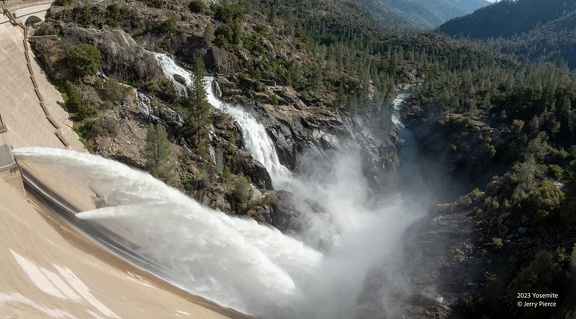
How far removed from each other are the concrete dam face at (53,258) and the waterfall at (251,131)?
2089 cm

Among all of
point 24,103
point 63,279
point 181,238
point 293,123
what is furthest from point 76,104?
point 293,123

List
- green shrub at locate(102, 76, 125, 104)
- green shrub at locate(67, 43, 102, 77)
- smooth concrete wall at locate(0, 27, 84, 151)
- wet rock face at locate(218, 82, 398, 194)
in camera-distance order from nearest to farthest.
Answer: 1. smooth concrete wall at locate(0, 27, 84, 151)
2. green shrub at locate(67, 43, 102, 77)
3. green shrub at locate(102, 76, 125, 104)
4. wet rock face at locate(218, 82, 398, 194)

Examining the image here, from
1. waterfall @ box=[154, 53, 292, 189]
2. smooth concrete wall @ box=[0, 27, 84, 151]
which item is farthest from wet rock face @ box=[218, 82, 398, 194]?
smooth concrete wall @ box=[0, 27, 84, 151]

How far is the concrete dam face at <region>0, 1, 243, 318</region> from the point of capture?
41.7ft

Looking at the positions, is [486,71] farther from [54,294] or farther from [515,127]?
[54,294]

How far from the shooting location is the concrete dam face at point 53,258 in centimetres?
1272

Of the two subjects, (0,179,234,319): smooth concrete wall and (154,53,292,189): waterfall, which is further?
(154,53,292,189): waterfall

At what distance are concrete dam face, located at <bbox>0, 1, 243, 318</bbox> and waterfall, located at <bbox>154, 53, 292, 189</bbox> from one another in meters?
20.9

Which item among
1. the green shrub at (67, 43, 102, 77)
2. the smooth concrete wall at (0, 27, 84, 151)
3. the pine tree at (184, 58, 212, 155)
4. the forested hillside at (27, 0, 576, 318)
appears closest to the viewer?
the forested hillside at (27, 0, 576, 318)

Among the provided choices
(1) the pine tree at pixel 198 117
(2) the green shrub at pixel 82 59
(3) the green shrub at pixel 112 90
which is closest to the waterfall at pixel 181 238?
(3) the green shrub at pixel 112 90

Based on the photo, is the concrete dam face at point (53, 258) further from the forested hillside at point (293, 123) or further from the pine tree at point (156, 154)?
the forested hillside at point (293, 123)

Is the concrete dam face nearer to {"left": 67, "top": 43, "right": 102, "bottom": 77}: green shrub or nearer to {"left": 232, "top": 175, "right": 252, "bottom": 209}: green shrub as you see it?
{"left": 67, "top": 43, "right": 102, "bottom": 77}: green shrub

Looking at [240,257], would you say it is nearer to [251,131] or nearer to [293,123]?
[251,131]

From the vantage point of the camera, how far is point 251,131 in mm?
49156
